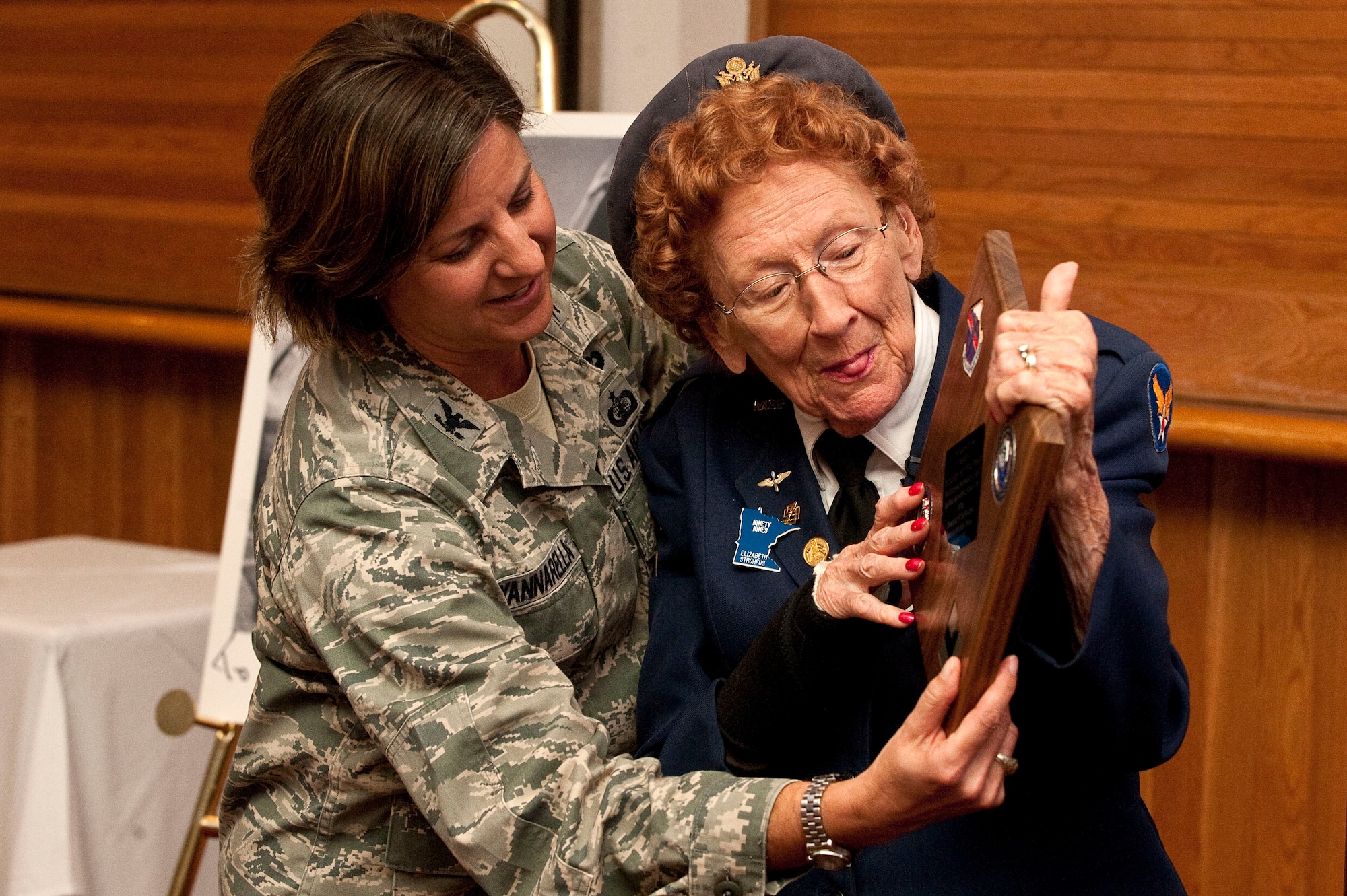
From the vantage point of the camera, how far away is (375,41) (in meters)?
1.54

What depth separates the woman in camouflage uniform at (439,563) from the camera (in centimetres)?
146

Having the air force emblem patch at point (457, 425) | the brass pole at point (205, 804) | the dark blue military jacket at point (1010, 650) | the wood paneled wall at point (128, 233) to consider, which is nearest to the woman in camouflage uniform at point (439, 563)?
the air force emblem patch at point (457, 425)

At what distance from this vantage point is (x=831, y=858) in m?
1.37

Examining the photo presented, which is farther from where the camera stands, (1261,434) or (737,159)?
(1261,434)

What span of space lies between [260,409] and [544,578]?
1.27 metres

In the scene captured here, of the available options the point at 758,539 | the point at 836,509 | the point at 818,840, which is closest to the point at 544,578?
the point at 758,539

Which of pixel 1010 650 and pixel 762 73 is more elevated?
pixel 762 73

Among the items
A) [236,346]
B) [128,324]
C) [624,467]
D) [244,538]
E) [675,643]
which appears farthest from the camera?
[128,324]

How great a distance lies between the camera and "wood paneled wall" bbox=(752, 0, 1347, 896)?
2.47 meters

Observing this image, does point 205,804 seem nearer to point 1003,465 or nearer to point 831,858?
point 831,858

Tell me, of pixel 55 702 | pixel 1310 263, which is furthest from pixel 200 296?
pixel 1310 263

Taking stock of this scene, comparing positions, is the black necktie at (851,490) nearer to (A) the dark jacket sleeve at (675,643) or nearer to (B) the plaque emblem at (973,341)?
(A) the dark jacket sleeve at (675,643)

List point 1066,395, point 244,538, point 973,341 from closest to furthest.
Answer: point 1066,395 → point 973,341 → point 244,538

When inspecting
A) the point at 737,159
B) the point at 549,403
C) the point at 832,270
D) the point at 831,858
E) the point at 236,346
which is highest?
the point at 737,159
